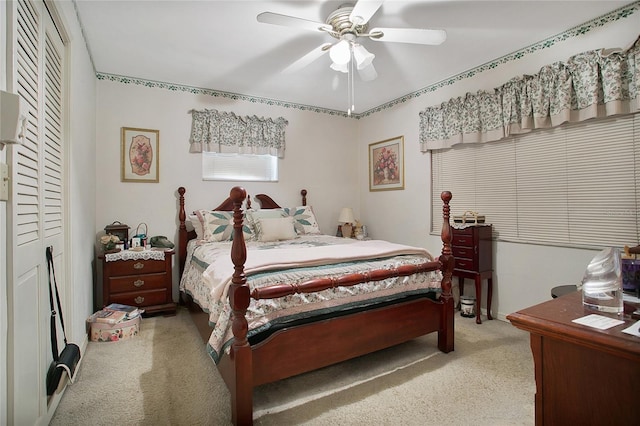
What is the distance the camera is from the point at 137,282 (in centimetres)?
319

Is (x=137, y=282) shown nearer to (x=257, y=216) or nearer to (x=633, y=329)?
(x=257, y=216)

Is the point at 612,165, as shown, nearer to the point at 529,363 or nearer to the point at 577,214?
the point at 577,214

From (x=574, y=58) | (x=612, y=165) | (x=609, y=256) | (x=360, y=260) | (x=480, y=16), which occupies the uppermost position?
(x=480, y=16)

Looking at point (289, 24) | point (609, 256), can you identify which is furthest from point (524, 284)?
point (289, 24)

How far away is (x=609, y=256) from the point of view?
997 millimetres

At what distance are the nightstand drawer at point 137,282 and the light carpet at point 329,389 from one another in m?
0.62

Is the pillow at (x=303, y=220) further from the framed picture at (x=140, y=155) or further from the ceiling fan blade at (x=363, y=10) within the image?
the ceiling fan blade at (x=363, y=10)

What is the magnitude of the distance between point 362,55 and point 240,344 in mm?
2153

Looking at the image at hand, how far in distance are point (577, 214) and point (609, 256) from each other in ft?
6.85

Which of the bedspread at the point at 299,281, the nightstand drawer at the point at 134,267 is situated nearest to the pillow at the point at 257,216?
the bedspread at the point at 299,281

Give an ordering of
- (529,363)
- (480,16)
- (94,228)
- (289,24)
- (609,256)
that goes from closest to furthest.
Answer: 1. (609,256)
2. (289,24)
3. (529,363)
4. (480,16)
5. (94,228)

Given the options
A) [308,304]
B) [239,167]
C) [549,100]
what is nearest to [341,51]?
[308,304]

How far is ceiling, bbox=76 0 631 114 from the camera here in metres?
2.31

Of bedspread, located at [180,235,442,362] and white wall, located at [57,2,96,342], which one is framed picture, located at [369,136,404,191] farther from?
white wall, located at [57,2,96,342]
